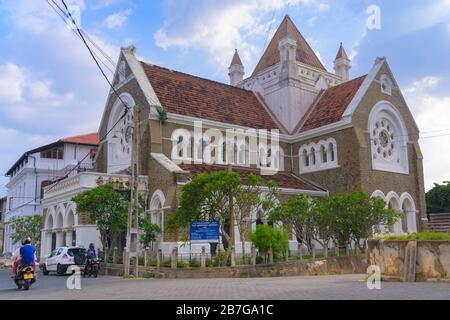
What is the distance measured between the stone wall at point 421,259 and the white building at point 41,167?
129 feet

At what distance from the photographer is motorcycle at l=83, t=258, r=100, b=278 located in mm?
20484

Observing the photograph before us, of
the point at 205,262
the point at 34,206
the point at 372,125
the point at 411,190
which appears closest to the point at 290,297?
the point at 205,262

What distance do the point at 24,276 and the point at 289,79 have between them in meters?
25.6

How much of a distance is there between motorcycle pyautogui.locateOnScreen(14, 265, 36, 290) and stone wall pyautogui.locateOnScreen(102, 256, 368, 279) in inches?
215

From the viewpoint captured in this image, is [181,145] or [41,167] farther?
[41,167]

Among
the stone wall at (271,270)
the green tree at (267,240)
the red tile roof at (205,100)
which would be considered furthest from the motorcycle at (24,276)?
the red tile roof at (205,100)

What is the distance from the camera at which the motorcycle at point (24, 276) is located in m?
14.9

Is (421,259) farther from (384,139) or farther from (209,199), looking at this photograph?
(384,139)

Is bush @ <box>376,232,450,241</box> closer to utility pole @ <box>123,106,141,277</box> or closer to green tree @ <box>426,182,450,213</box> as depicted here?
utility pole @ <box>123,106,141,277</box>

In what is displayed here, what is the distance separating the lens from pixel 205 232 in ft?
63.8

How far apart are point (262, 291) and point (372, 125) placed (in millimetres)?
22661

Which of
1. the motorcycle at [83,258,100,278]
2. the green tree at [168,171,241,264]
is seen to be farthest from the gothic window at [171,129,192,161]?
the motorcycle at [83,258,100,278]

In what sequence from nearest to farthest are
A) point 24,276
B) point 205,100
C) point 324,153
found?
point 24,276
point 205,100
point 324,153

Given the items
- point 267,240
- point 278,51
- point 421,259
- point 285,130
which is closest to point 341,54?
point 278,51
